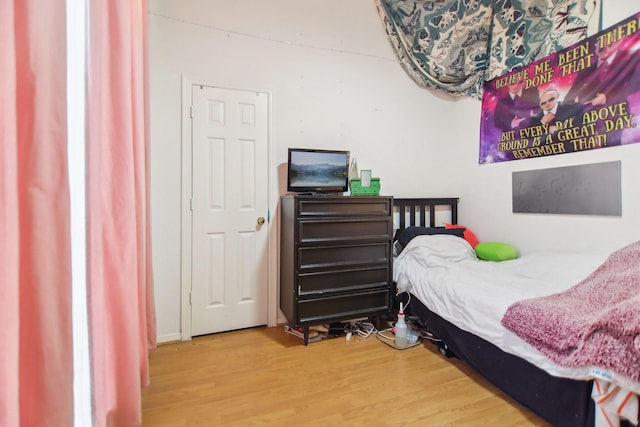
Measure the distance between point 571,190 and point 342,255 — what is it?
178cm

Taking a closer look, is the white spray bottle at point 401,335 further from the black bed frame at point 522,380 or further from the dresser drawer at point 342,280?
the dresser drawer at point 342,280

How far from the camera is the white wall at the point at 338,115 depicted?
87.4 inches

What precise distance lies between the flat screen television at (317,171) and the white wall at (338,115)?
206mm

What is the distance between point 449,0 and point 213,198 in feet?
9.43

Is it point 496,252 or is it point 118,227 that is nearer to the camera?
point 118,227

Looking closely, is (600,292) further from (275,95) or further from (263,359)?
(275,95)

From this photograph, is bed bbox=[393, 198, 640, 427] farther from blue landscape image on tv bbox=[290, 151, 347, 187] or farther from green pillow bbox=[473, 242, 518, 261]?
blue landscape image on tv bbox=[290, 151, 347, 187]

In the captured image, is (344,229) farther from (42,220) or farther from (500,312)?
(42,220)

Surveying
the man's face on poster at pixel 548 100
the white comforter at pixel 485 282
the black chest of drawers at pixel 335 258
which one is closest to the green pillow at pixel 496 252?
the white comforter at pixel 485 282

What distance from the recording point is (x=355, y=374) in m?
1.84

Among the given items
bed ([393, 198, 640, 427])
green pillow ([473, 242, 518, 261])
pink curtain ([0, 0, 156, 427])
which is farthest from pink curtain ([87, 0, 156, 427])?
green pillow ([473, 242, 518, 261])

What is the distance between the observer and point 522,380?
148cm

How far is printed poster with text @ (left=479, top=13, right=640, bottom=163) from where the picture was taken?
6.10ft

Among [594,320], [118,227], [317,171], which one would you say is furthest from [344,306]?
[118,227]
